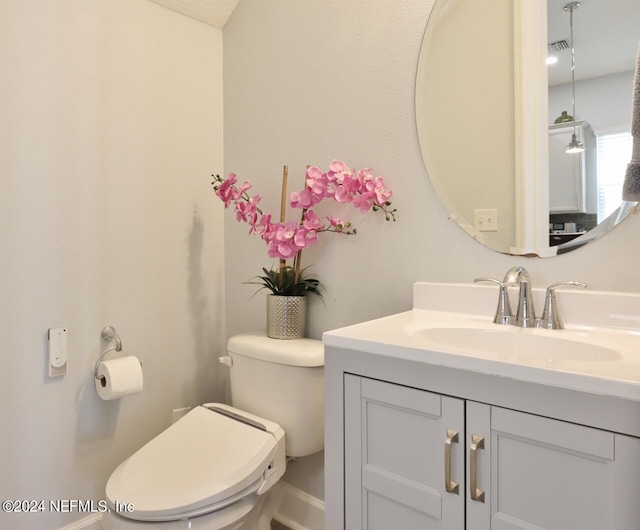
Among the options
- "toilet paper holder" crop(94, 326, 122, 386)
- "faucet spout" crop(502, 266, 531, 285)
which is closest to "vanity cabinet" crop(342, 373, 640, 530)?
"faucet spout" crop(502, 266, 531, 285)

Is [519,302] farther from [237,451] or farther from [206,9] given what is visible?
[206,9]

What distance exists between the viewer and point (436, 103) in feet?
4.25

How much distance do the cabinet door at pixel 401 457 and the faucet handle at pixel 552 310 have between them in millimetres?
392

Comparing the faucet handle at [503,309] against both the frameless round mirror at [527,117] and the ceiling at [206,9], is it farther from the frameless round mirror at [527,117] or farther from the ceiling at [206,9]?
the ceiling at [206,9]

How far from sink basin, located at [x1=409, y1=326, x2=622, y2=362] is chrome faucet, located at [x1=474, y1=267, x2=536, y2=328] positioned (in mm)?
41

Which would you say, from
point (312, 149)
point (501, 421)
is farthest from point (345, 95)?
→ point (501, 421)

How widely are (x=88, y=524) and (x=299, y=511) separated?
74cm

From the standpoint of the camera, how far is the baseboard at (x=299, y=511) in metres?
1.58

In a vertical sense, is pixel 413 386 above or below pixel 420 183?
below

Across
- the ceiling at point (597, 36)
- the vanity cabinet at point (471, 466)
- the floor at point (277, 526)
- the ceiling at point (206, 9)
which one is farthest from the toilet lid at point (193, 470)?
the ceiling at point (206, 9)

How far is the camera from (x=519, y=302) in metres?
1.09

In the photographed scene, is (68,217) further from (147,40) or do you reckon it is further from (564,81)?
(564,81)

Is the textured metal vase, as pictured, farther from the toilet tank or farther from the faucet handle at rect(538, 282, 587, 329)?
the faucet handle at rect(538, 282, 587, 329)

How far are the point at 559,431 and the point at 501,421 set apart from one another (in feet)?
0.30
